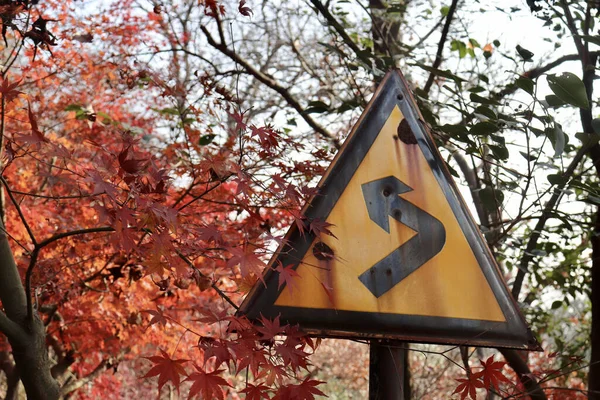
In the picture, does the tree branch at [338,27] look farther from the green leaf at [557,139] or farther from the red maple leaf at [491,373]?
the red maple leaf at [491,373]

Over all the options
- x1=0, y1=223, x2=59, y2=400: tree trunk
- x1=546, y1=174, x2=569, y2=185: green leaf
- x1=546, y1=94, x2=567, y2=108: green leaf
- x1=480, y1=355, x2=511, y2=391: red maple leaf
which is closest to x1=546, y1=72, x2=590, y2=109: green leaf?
x1=546, y1=94, x2=567, y2=108: green leaf

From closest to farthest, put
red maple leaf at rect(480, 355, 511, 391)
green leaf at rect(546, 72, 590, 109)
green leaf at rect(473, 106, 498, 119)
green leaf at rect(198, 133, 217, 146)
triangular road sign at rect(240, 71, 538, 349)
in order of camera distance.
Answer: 1. triangular road sign at rect(240, 71, 538, 349)
2. red maple leaf at rect(480, 355, 511, 391)
3. green leaf at rect(546, 72, 590, 109)
4. green leaf at rect(473, 106, 498, 119)
5. green leaf at rect(198, 133, 217, 146)

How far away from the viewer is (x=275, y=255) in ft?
4.73

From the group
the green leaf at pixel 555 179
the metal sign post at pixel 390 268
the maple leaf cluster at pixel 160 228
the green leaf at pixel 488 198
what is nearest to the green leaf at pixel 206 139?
the maple leaf cluster at pixel 160 228

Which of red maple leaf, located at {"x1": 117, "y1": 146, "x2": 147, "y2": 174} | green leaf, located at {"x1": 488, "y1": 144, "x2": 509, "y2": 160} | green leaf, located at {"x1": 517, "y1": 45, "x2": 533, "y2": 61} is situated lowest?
red maple leaf, located at {"x1": 117, "y1": 146, "x2": 147, "y2": 174}

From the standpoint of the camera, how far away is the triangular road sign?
4.58 ft

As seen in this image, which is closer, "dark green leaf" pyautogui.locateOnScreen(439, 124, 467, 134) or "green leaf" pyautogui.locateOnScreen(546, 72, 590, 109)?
"green leaf" pyautogui.locateOnScreen(546, 72, 590, 109)

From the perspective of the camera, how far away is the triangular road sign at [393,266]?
1397mm

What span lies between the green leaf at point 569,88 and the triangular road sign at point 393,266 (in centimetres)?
65

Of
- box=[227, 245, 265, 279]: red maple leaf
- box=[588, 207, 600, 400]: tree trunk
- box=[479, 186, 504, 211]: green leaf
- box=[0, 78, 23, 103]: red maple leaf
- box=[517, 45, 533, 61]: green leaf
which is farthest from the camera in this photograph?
box=[588, 207, 600, 400]: tree trunk

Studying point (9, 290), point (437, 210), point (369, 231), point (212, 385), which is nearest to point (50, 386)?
point (9, 290)

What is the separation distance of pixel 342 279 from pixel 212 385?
424mm

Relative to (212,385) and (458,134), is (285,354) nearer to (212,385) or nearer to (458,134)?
(212,385)

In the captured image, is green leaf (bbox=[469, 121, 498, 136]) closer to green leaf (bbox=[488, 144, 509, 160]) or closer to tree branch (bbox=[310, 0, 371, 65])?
green leaf (bbox=[488, 144, 509, 160])
